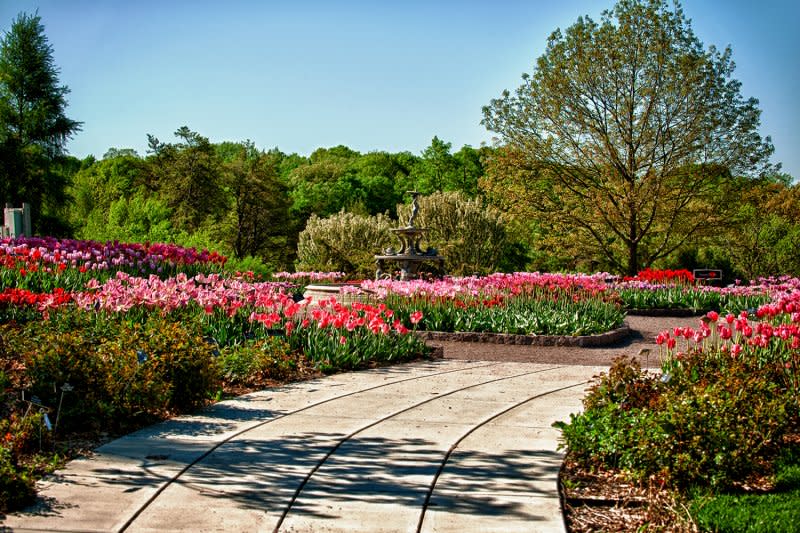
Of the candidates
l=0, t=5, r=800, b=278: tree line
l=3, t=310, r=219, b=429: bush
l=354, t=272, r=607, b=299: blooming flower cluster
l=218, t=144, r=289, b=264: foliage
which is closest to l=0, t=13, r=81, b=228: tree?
l=0, t=5, r=800, b=278: tree line

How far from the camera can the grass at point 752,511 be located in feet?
11.4

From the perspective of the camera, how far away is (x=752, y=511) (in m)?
3.66

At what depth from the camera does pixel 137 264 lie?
13898 millimetres

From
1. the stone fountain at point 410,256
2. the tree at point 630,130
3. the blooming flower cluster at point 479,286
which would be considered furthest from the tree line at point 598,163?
the blooming flower cluster at point 479,286

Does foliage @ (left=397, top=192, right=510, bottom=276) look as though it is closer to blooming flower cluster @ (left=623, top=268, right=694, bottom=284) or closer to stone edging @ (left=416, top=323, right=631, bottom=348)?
blooming flower cluster @ (left=623, top=268, right=694, bottom=284)

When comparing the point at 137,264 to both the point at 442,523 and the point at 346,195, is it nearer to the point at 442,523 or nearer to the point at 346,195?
the point at 442,523

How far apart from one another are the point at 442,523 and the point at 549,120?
1019 inches

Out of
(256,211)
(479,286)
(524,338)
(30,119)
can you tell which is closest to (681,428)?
(524,338)

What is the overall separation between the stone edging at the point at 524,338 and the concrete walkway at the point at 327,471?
5283 mm

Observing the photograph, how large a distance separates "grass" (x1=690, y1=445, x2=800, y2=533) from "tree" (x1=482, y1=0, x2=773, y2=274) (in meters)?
22.8

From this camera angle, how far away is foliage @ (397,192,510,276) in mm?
29969

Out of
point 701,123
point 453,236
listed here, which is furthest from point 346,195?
point 701,123

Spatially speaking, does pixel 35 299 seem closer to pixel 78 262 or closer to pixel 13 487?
pixel 13 487

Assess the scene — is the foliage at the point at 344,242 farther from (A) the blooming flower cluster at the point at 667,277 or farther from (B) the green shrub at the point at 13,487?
(B) the green shrub at the point at 13,487
